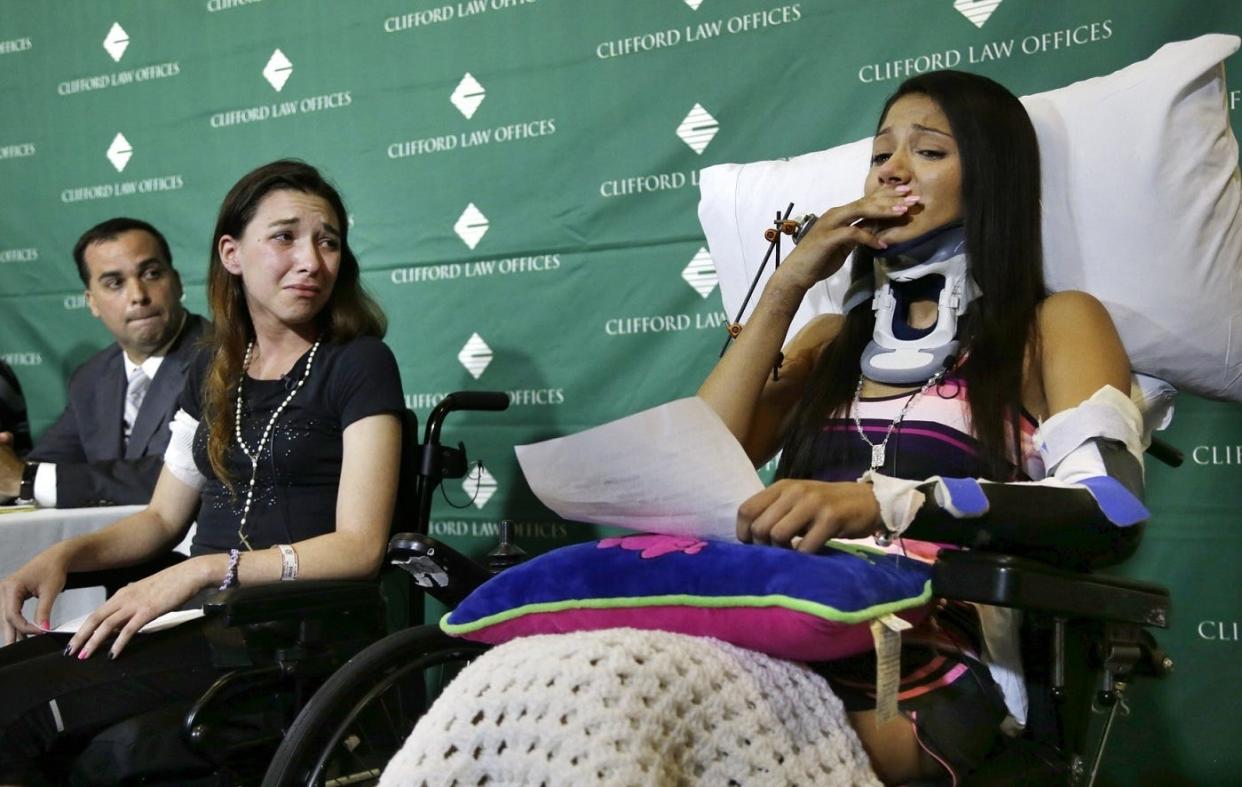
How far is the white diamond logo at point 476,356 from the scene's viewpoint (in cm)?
286

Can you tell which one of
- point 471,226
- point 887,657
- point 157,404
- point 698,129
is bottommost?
point 887,657

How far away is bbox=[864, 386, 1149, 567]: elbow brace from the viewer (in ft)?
3.97

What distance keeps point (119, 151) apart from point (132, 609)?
2.09m

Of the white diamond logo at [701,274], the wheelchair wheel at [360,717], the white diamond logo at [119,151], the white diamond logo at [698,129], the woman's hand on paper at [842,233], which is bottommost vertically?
the wheelchair wheel at [360,717]

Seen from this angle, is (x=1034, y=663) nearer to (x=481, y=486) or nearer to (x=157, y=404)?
(x=481, y=486)

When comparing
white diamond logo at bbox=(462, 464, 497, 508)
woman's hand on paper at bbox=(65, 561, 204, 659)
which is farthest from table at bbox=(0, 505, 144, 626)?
white diamond logo at bbox=(462, 464, 497, 508)

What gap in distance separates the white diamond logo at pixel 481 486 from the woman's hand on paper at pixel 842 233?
131cm

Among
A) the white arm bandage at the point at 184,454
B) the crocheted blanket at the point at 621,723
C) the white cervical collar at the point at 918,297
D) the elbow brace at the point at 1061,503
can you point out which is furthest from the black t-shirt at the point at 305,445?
the elbow brace at the point at 1061,503

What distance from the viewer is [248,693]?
1.54 metres

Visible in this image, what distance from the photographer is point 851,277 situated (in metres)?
1.78

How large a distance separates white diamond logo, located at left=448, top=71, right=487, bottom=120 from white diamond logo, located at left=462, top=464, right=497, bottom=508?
0.83 meters

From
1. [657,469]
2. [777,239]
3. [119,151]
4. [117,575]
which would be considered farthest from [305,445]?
[119,151]

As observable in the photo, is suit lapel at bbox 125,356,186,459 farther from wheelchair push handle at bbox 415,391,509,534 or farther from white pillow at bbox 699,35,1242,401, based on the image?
white pillow at bbox 699,35,1242,401

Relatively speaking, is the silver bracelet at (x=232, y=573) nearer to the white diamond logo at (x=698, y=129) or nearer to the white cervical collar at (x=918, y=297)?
the white cervical collar at (x=918, y=297)
